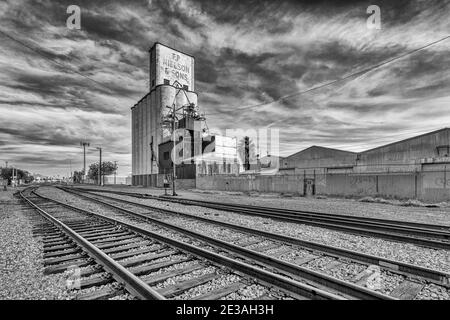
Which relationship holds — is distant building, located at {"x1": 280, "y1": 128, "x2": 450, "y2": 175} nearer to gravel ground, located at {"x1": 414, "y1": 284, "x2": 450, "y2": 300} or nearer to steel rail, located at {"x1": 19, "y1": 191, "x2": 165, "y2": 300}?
gravel ground, located at {"x1": 414, "y1": 284, "x2": 450, "y2": 300}

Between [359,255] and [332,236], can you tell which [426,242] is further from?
[359,255]

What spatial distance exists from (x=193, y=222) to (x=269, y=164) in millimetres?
53323

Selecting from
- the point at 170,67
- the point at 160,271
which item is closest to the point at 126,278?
the point at 160,271

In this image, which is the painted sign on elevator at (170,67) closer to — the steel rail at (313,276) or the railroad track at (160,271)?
the railroad track at (160,271)

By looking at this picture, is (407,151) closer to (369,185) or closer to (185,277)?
(369,185)

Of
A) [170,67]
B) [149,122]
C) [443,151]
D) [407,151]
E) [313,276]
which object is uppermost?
[170,67]

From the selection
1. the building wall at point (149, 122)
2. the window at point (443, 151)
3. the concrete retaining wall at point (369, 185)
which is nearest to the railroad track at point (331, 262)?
the concrete retaining wall at point (369, 185)

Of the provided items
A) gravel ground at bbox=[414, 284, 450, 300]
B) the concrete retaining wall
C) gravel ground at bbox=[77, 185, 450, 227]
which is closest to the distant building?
the concrete retaining wall

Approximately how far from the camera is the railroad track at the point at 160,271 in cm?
349

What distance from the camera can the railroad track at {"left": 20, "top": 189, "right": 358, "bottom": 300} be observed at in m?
3.49

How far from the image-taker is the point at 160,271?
4.40m

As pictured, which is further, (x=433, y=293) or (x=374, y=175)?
(x=374, y=175)
